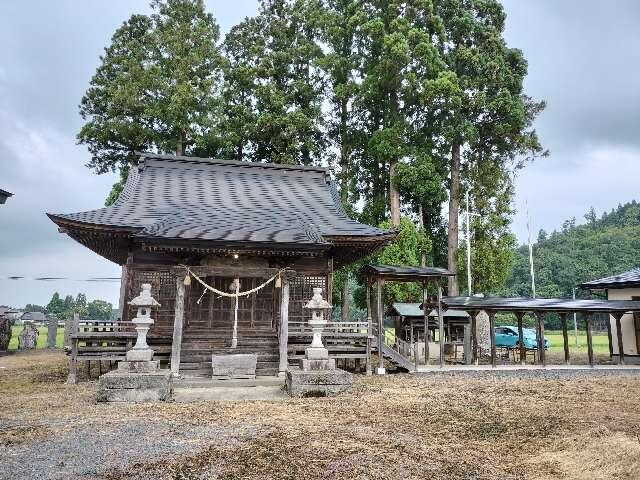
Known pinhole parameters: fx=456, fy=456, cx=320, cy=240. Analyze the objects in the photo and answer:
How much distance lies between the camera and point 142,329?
10.7 meters

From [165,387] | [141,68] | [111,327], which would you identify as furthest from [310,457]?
[141,68]

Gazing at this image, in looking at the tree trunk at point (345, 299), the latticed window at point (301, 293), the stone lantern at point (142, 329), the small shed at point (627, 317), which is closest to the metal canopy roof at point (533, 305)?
the small shed at point (627, 317)

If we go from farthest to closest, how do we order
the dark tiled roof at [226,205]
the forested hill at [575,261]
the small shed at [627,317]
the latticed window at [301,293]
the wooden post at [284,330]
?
1. the forested hill at [575,261]
2. the small shed at [627,317]
3. the latticed window at [301,293]
4. the dark tiled roof at [226,205]
5. the wooden post at [284,330]

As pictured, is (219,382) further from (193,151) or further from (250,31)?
(250,31)

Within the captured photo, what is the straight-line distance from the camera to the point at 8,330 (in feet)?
81.7

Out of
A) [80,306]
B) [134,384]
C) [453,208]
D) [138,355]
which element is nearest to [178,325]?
[138,355]

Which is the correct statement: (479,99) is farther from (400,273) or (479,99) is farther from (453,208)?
(400,273)

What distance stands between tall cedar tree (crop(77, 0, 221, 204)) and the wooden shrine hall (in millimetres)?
8564

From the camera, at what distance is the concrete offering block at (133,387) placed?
923 centimetres

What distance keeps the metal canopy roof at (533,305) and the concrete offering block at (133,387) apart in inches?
400

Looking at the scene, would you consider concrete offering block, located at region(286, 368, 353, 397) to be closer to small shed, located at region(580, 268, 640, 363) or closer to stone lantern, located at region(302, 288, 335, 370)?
stone lantern, located at region(302, 288, 335, 370)

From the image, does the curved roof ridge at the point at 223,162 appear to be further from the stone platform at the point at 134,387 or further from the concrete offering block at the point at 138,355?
the stone platform at the point at 134,387

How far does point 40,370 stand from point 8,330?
478 inches

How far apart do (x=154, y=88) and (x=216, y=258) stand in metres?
16.5
